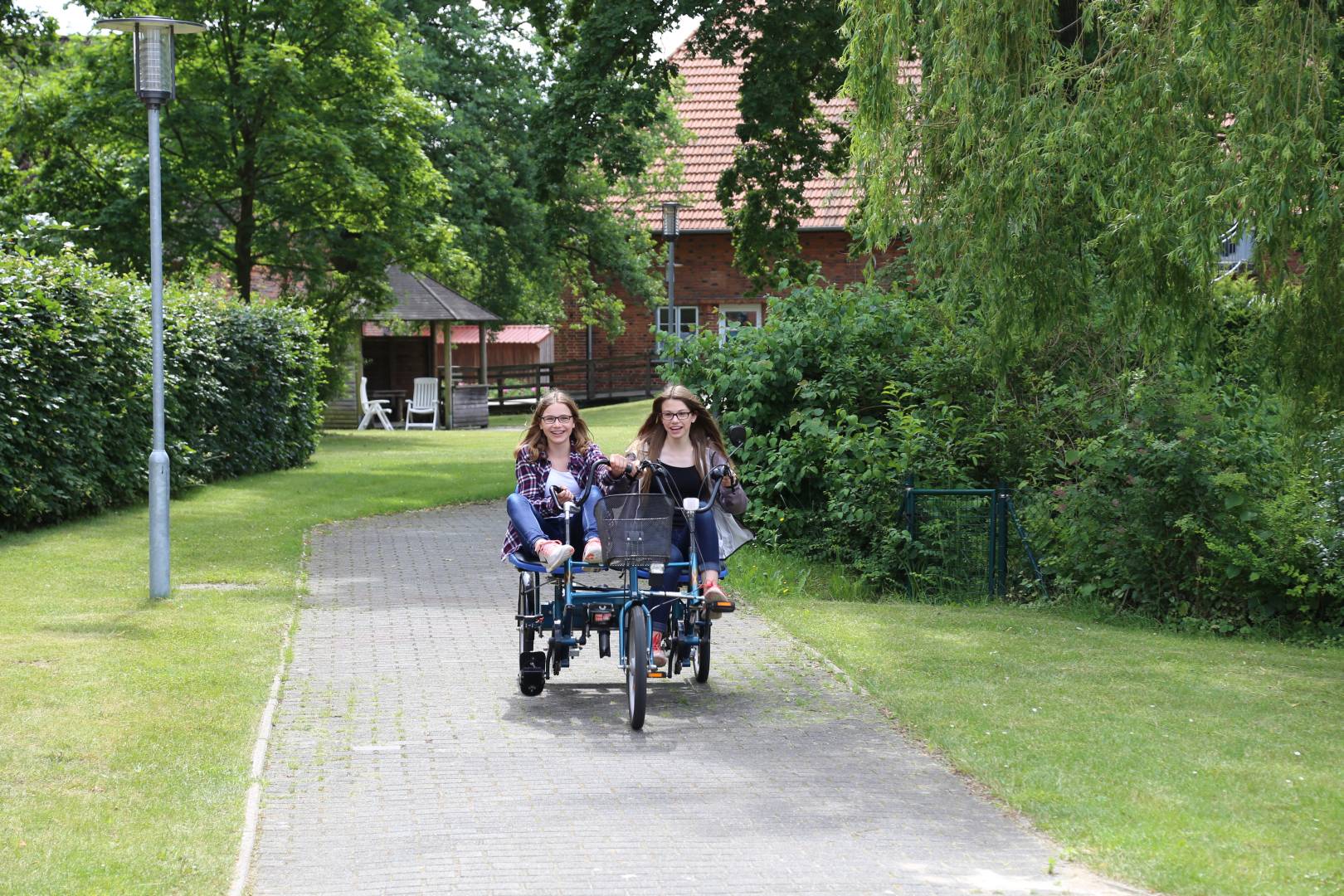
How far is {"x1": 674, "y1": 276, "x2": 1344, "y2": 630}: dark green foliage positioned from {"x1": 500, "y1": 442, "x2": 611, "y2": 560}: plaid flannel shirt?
3.40m

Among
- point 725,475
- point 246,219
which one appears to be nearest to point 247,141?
point 246,219

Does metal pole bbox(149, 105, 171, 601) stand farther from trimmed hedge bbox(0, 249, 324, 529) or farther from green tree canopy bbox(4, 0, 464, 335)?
green tree canopy bbox(4, 0, 464, 335)

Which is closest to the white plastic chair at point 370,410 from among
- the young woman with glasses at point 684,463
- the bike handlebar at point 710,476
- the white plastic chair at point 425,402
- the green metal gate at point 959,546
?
the white plastic chair at point 425,402

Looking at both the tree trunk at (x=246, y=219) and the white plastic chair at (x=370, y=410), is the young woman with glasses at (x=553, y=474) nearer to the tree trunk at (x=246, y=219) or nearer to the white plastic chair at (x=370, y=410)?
the tree trunk at (x=246, y=219)

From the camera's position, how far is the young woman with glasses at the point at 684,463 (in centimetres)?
848

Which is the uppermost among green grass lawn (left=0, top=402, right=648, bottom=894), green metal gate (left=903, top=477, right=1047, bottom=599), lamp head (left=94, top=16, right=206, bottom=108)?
lamp head (left=94, top=16, right=206, bottom=108)

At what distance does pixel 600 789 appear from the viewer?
261 inches

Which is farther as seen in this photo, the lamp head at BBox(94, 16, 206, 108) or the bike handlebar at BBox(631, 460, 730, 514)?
the lamp head at BBox(94, 16, 206, 108)

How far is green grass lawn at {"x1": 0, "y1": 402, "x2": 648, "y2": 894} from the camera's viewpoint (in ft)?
18.5

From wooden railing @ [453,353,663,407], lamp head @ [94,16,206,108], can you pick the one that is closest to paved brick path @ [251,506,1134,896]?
lamp head @ [94,16,206,108]

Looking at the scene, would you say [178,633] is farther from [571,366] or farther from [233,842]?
[571,366]

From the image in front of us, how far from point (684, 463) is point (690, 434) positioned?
0.56 ft

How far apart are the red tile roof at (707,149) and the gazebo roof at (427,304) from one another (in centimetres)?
601

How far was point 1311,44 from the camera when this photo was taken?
28.0 feet
